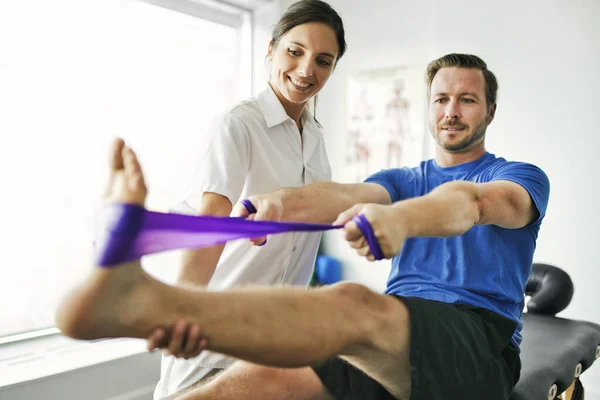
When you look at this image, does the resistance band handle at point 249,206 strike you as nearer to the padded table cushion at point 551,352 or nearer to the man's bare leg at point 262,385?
the man's bare leg at point 262,385

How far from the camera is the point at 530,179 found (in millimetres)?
1495

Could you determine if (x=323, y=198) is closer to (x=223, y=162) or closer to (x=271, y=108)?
(x=223, y=162)

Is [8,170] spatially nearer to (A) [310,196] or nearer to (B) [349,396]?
(A) [310,196]

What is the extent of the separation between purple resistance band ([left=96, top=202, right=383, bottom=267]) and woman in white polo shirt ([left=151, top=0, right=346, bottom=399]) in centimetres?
61

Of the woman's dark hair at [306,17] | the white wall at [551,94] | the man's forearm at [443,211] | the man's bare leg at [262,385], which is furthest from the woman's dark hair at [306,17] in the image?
the white wall at [551,94]

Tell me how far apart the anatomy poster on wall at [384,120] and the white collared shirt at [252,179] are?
166cm

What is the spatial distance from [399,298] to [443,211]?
0.77ft

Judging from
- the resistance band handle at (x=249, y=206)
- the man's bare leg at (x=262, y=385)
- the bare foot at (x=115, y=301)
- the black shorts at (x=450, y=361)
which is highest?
the resistance band handle at (x=249, y=206)

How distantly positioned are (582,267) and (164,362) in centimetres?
222

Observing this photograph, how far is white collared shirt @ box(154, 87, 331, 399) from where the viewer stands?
165 cm

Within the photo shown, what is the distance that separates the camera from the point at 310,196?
61.6 inches

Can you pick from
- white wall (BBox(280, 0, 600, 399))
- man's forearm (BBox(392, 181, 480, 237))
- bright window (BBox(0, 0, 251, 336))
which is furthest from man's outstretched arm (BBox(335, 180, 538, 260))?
bright window (BBox(0, 0, 251, 336))

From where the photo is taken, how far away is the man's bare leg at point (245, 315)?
0.84m

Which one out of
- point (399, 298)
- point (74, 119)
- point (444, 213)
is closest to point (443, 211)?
point (444, 213)
